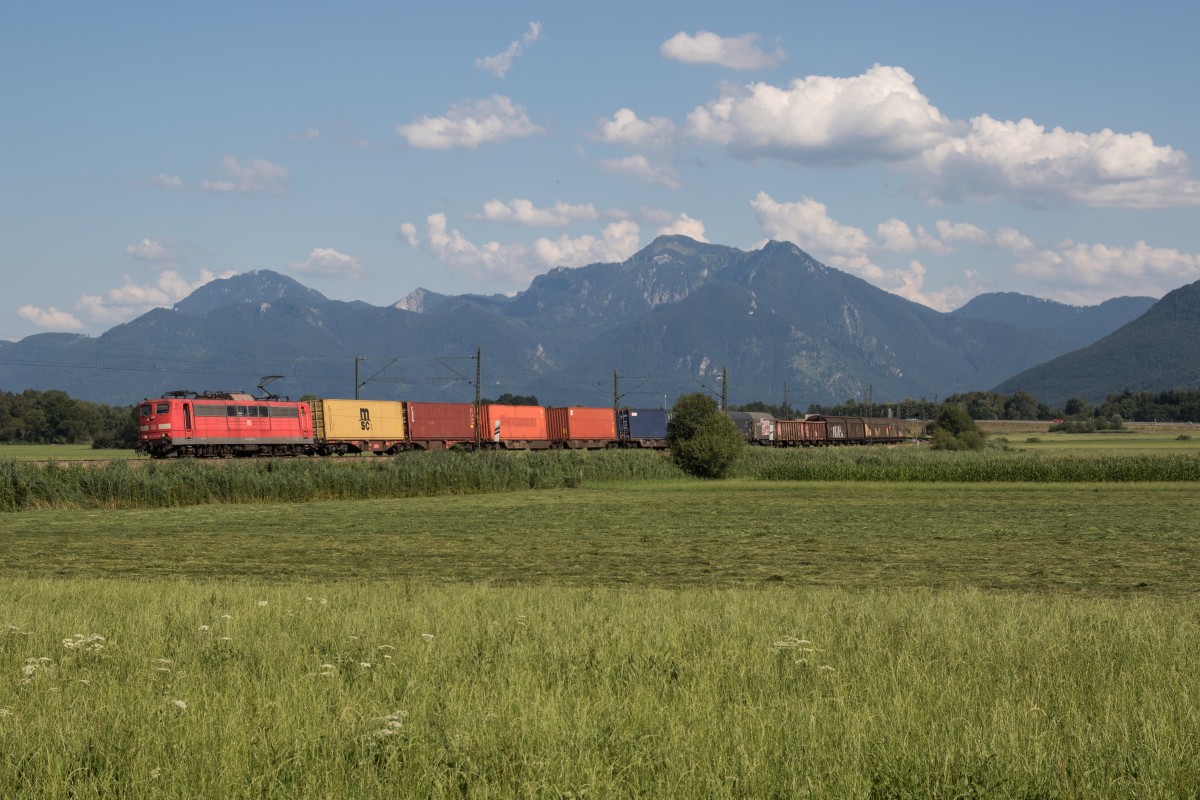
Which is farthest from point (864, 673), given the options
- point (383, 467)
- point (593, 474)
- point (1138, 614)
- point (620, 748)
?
point (593, 474)

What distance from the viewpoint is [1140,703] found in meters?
9.85

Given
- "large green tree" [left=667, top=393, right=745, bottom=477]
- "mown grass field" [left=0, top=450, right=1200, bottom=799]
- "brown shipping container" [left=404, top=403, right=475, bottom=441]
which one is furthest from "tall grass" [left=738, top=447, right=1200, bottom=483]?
"mown grass field" [left=0, top=450, right=1200, bottom=799]

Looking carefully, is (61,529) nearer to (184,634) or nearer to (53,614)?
(53,614)

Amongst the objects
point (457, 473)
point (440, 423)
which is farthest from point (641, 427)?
point (457, 473)

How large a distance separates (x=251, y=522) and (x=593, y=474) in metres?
38.7

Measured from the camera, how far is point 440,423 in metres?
89.9

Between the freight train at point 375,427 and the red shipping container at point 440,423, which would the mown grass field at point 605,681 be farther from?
the red shipping container at point 440,423

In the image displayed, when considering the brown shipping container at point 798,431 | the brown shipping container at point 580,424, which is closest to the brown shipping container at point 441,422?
the brown shipping container at point 580,424

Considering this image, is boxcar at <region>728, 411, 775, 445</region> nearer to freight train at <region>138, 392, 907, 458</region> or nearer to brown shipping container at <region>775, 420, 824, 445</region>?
freight train at <region>138, 392, 907, 458</region>

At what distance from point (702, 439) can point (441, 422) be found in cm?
2368

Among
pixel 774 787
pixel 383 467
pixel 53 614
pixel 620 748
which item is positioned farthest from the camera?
pixel 383 467

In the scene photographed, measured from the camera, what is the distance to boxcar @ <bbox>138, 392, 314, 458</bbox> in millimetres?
66938

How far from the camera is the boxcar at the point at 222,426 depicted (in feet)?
220

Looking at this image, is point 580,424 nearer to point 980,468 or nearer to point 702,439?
point 702,439
